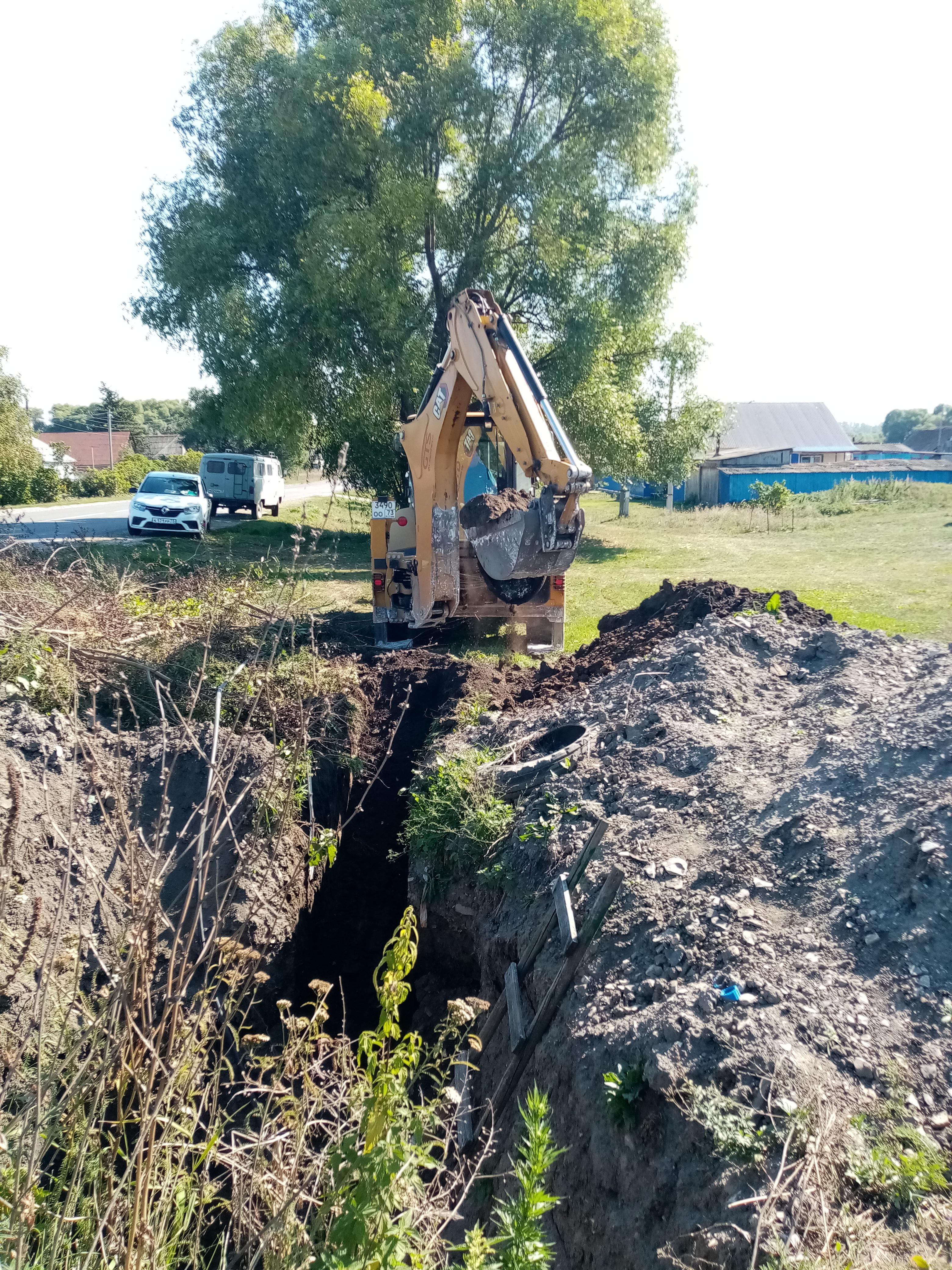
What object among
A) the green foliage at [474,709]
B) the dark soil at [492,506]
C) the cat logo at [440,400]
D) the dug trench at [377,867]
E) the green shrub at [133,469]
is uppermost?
the green shrub at [133,469]

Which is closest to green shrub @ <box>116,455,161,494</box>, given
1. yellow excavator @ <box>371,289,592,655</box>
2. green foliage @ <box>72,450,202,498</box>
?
green foliage @ <box>72,450,202,498</box>

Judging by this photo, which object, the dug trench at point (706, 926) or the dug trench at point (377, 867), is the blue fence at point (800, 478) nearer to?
the dug trench at point (377, 867)

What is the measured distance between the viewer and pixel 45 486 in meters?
35.0

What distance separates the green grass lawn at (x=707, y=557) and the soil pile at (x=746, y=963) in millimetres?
2414

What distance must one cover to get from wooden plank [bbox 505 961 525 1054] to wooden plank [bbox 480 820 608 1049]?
0.14 feet

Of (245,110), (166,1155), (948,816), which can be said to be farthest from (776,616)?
(245,110)

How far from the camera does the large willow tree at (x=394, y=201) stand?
16.2 metres

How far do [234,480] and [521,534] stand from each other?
2063 centimetres

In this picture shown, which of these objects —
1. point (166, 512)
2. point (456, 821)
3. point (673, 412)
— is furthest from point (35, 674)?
point (673, 412)

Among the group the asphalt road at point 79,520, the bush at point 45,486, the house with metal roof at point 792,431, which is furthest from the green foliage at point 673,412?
the house with metal roof at point 792,431

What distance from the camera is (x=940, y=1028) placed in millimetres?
3354

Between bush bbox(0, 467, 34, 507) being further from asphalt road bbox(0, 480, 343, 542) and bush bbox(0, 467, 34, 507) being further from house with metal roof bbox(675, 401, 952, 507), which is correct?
house with metal roof bbox(675, 401, 952, 507)

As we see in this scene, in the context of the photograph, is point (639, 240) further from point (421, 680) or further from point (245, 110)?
point (421, 680)

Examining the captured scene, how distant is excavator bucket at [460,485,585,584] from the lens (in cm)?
819
